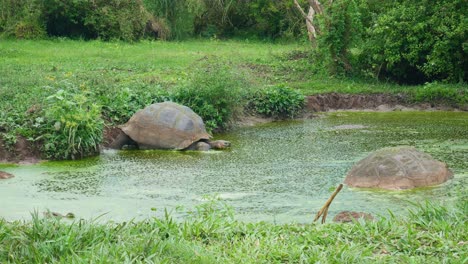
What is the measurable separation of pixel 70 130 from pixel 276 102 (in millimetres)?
4302

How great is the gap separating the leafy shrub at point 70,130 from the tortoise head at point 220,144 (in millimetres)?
1485

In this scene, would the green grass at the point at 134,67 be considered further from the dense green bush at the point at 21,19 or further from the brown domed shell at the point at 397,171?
the brown domed shell at the point at 397,171

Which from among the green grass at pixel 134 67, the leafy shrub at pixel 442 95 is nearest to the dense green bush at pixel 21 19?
the green grass at pixel 134 67

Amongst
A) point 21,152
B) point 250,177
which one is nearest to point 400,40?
point 250,177

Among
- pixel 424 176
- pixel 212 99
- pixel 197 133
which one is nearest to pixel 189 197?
pixel 424 176

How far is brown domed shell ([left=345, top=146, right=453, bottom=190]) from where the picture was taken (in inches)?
325

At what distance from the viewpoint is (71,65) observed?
16422 mm

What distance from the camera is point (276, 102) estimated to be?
1342 cm

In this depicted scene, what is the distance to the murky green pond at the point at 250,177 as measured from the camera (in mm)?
7473

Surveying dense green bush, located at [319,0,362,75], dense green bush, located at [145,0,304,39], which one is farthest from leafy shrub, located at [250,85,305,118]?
dense green bush, located at [145,0,304,39]

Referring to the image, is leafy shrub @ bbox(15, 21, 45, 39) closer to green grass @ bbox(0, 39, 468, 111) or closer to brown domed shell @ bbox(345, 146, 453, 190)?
green grass @ bbox(0, 39, 468, 111)

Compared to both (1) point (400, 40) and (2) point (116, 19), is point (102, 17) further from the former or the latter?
(1) point (400, 40)

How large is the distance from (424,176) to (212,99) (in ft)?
15.1

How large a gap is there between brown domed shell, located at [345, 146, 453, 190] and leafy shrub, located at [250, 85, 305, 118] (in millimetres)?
4876
